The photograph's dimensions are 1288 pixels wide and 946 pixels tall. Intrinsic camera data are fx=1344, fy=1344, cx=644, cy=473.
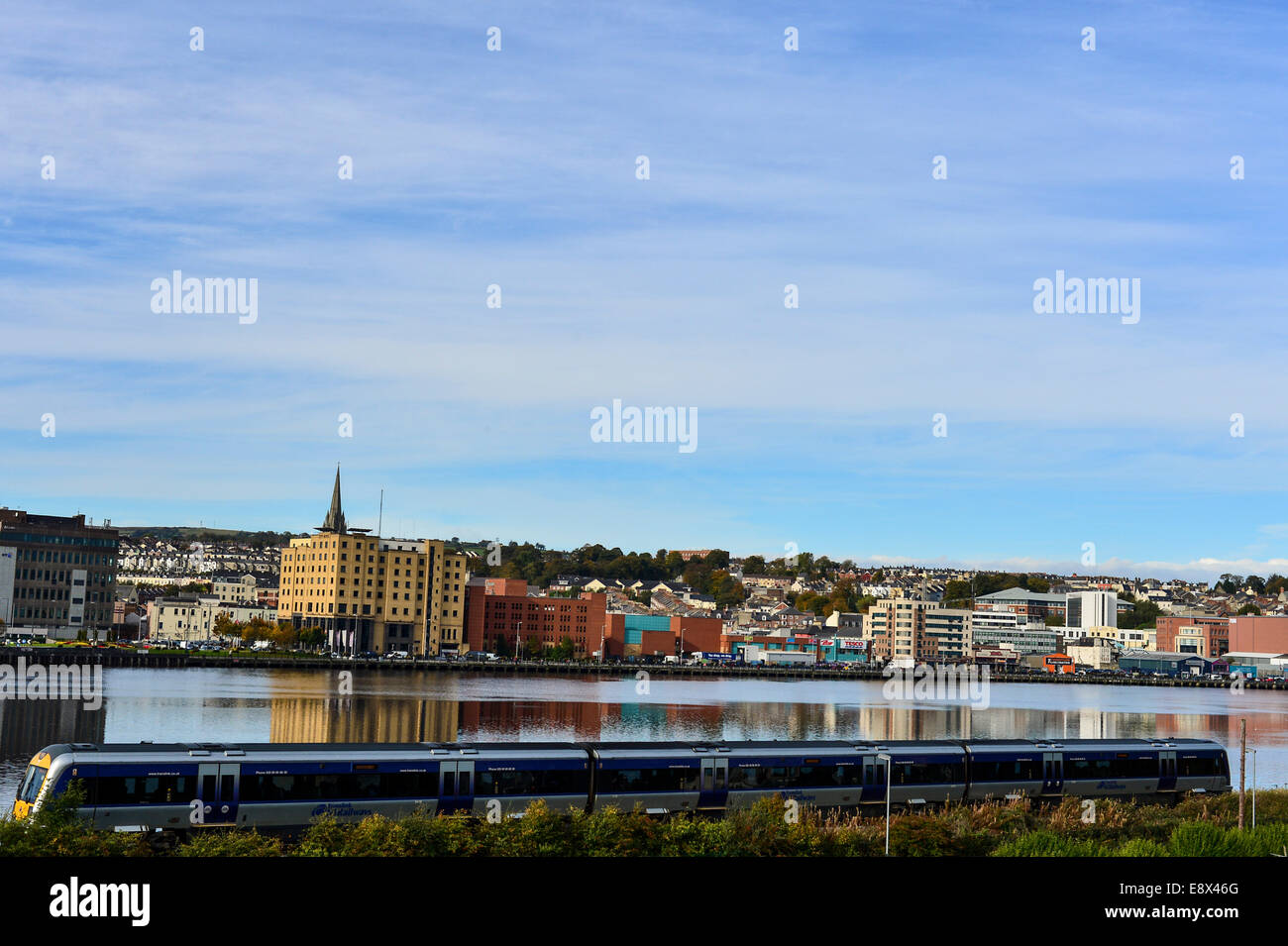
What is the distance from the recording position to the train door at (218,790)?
2573 centimetres

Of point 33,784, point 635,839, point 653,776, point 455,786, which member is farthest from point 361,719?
point 635,839

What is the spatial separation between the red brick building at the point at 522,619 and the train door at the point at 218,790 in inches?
6417

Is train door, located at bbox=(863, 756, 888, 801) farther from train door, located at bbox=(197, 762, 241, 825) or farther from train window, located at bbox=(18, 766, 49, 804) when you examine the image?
train window, located at bbox=(18, 766, 49, 804)

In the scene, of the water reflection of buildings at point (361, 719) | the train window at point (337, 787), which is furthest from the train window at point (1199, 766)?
the water reflection of buildings at point (361, 719)

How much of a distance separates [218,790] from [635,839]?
866cm

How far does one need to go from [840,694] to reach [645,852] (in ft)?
406

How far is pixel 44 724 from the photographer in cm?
6444

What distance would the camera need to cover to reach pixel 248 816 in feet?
86.0

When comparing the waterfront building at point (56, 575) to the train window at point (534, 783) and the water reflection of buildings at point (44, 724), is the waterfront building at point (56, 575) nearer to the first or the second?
the water reflection of buildings at point (44, 724)

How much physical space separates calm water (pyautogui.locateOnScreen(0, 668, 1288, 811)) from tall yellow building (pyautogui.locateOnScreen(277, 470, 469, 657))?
→ 27.2m

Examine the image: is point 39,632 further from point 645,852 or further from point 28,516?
point 645,852

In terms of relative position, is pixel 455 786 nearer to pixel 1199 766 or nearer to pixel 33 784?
pixel 33 784

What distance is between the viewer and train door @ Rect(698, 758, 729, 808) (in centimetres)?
3156
